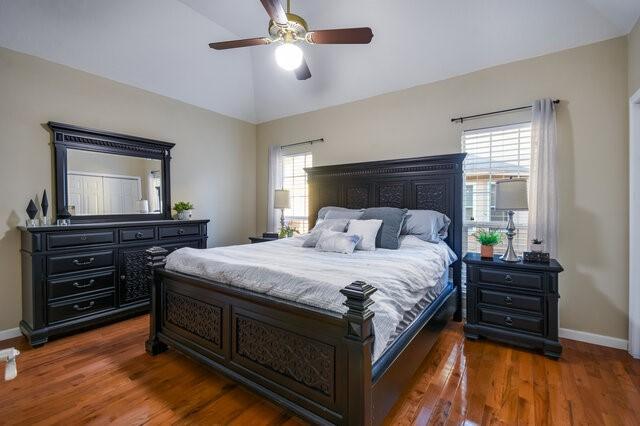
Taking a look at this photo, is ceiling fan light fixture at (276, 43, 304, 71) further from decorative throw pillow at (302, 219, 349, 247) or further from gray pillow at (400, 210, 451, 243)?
gray pillow at (400, 210, 451, 243)

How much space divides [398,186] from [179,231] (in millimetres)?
2799

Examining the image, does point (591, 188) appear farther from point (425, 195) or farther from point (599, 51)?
point (425, 195)

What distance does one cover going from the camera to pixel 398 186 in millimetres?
3703

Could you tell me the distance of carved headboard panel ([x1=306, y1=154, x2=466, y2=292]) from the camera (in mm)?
3318

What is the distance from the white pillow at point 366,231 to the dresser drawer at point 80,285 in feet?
8.54

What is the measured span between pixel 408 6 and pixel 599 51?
178cm

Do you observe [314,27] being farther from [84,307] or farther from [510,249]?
[84,307]

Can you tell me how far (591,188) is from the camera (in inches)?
109

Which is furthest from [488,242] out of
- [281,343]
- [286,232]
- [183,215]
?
[183,215]

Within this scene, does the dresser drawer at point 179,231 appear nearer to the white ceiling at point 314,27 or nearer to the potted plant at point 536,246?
the white ceiling at point 314,27

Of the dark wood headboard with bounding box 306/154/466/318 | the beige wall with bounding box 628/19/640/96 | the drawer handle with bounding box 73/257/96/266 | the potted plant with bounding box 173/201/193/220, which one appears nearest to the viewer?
the beige wall with bounding box 628/19/640/96

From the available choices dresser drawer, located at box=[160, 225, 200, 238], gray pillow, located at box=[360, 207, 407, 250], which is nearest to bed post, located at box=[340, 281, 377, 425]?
gray pillow, located at box=[360, 207, 407, 250]

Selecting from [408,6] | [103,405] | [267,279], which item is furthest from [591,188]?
→ [103,405]

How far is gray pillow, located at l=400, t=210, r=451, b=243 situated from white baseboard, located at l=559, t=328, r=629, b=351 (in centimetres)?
139
